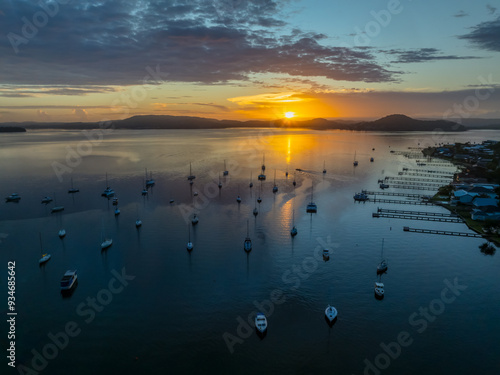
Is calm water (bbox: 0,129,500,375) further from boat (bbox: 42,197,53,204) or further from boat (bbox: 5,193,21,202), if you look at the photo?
boat (bbox: 5,193,21,202)

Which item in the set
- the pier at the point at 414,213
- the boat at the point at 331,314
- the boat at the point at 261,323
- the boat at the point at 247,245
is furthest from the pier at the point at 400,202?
the boat at the point at 261,323

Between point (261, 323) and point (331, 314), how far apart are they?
5792 mm

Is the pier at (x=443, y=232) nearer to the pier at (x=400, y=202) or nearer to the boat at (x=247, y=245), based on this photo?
the pier at (x=400, y=202)

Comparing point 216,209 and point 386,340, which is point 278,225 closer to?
point 216,209

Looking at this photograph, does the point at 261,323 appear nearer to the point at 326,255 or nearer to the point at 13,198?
the point at 326,255

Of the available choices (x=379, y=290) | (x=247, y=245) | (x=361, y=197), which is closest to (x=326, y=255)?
(x=379, y=290)

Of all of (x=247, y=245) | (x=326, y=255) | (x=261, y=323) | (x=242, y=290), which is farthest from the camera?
(x=247, y=245)

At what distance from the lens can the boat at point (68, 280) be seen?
94.7ft

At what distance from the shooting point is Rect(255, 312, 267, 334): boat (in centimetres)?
2392

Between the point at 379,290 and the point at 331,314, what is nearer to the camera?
the point at 331,314

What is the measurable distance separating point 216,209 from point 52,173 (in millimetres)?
56364

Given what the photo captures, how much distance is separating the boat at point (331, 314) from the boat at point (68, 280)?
23.6 meters

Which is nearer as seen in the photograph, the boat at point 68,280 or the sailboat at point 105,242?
the boat at point 68,280

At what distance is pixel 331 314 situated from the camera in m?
25.1
